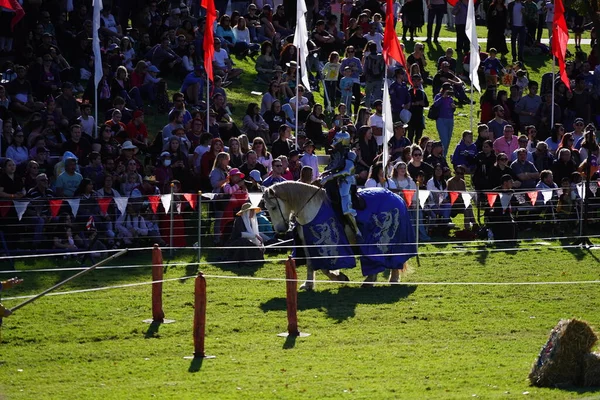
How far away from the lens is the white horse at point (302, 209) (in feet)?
64.8

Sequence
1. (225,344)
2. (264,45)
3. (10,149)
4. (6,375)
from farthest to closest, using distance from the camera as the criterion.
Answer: (264,45)
(10,149)
(225,344)
(6,375)

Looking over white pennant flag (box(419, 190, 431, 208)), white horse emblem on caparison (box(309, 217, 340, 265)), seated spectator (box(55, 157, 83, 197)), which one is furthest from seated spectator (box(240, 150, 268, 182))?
white horse emblem on caparison (box(309, 217, 340, 265))

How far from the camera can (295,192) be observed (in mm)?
19812

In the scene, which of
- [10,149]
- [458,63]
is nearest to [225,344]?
[10,149]

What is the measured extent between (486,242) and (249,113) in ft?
20.1

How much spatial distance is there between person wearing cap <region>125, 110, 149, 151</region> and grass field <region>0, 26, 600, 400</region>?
3.17 m

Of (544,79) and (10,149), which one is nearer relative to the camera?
(10,149)

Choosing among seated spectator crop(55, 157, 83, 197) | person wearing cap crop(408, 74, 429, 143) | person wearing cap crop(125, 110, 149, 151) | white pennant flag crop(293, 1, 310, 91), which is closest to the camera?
seated spectator crop(55, 157, 83, 197)

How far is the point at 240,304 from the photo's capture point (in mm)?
18922

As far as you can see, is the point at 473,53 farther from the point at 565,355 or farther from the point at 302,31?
the point at 565,355

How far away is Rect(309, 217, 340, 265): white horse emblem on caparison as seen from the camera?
19969 mm

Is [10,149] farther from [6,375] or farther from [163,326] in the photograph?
[6,375]

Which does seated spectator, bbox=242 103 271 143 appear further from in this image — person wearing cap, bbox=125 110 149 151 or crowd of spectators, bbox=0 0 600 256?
person wearing cap, bbox=125 110 149 151

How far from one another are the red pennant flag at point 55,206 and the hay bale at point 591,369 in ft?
32.3
